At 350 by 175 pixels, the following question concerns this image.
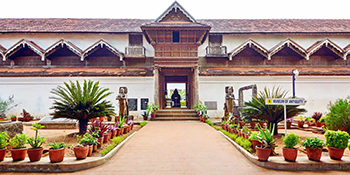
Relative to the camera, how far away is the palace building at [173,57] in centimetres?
1350

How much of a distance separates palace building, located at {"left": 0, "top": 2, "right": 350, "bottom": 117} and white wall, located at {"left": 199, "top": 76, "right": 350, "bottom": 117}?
0.07 metres

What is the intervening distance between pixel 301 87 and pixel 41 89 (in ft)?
60.8

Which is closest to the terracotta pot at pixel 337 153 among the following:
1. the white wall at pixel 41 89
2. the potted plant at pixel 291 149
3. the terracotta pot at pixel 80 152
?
the potted plant at pixel 291 149

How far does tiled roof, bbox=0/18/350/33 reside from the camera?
1588cm

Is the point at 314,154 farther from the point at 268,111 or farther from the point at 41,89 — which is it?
Answer: the point at 41,89

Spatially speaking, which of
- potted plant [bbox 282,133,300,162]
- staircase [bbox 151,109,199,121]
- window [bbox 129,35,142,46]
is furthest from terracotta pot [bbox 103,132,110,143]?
window [bbox 129,35,142,46]

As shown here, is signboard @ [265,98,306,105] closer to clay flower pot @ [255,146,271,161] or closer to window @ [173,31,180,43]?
clay flower pot @ [255,146,271,161]

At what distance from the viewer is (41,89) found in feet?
44.7

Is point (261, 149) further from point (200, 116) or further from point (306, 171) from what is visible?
point (200, 116)

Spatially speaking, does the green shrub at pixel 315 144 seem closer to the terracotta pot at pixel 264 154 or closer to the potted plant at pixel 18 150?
the terracotta pot at pixel 264 154

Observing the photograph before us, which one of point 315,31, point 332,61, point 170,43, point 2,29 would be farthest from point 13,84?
point 332,61

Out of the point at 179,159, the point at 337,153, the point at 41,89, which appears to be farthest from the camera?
the point at 41,89

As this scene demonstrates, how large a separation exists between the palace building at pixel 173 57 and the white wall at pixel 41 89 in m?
0.07

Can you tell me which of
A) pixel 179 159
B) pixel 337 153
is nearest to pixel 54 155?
pixel 179 159
